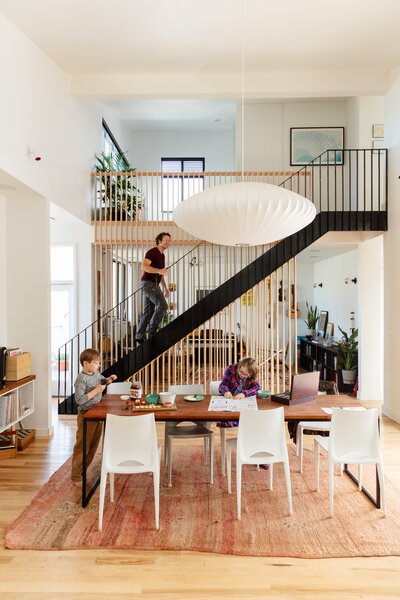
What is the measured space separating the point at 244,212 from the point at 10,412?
3.51 m

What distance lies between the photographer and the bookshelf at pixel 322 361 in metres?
8.00

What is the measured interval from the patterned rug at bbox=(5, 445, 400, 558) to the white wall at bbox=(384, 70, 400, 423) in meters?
2.53

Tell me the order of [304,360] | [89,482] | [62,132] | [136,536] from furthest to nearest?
[304,360], [62,132], [89,482], [136,536]

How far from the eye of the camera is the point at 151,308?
6.43 metres

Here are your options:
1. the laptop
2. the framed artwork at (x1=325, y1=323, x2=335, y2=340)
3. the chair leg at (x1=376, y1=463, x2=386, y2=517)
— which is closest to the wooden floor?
the chair leg at (x1=376, y1=463, x2=386, y2=517)

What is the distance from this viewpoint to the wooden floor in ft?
8.21

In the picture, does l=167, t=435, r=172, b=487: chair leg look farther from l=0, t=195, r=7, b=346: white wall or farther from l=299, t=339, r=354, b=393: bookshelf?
l=299, t=339, r=354, b=393: bookshelf

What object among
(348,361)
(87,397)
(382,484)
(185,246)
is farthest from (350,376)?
(87,397)

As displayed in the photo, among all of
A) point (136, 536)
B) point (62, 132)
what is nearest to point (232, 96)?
point (62, 132)

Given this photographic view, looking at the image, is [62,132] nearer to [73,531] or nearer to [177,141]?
[73,531]

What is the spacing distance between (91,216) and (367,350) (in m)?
5.18

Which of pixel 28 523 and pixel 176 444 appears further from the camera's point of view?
pixel 176 444

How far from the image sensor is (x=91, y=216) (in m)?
7.37

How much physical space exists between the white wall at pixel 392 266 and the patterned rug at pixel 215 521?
2534mm
